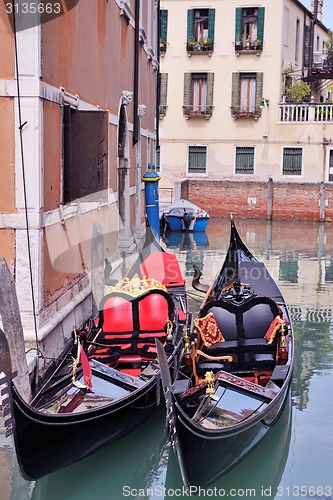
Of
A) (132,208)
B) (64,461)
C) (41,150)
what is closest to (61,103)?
(41,150)

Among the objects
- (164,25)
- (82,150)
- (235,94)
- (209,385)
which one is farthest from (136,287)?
(164,25)

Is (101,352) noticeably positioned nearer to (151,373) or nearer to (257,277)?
(151,373)

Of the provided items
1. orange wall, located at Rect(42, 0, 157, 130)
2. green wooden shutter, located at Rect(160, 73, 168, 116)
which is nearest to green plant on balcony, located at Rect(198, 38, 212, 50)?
green wooden shutter, located at Rect(160, 73, 168, 116)

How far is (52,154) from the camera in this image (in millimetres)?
3760

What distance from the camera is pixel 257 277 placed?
504cm

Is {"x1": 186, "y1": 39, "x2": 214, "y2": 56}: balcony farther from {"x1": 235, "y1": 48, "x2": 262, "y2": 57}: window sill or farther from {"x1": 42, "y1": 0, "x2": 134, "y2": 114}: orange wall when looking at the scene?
{"x1": 42, "y1": 0, "x2": 134, "y2": 114}: orange wall

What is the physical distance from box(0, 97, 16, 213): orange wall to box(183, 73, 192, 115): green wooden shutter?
998 centimetres

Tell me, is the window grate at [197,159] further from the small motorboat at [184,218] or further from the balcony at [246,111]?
the small motorboat at [184,218]

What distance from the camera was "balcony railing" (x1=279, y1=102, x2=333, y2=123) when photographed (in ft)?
41.3

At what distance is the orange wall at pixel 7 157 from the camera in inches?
134

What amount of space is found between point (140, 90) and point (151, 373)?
4.80 m

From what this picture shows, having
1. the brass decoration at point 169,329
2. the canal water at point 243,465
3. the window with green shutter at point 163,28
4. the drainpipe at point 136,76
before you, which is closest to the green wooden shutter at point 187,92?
the window with green shutter at point 163,28

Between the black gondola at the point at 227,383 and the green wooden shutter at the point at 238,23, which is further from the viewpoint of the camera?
the green wooden shutter at the point at 238,23

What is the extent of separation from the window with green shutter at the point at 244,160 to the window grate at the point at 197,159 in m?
0.57
